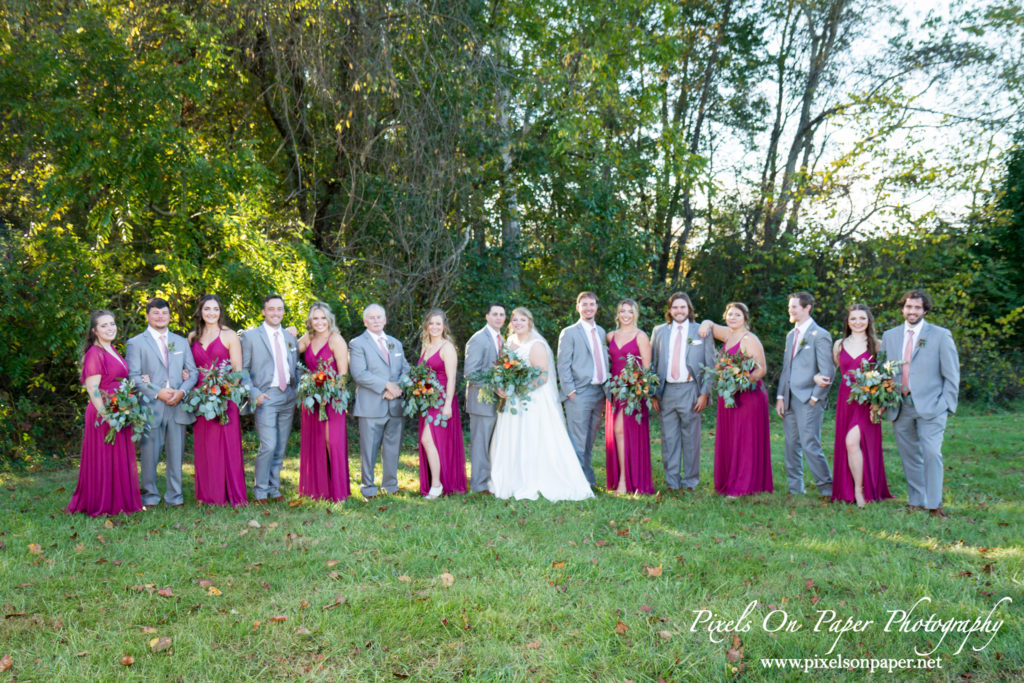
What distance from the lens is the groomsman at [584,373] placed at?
8789 millimetres

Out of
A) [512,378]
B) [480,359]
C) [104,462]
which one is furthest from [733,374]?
[104,462]

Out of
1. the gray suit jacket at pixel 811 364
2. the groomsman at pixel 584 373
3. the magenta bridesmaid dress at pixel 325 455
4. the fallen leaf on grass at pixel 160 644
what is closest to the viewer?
the fallen leaf on grass at pixel 160 644

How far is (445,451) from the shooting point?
8672 millimetres

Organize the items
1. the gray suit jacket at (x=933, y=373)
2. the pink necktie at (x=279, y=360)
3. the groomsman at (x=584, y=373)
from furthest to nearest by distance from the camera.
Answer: the groomsman at (x=584, y=373), the pink necktie at (x=279, y=360), the gray suit jacket at (x=933, y=373)

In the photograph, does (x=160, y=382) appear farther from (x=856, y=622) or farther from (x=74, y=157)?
(x=856, y=622)

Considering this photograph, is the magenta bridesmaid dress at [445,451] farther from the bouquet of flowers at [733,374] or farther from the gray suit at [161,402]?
the bouquet of flowers at [733,374]

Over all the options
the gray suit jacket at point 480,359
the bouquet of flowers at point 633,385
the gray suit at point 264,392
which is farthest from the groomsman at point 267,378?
the bouquet of flowers at point 633,385

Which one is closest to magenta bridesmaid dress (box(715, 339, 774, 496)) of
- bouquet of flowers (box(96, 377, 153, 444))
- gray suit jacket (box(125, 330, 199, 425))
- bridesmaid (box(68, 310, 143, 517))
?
gray suit jacket (box(125, 330, 199, 425))

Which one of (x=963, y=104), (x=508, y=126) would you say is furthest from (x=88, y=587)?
(x=963, y=104)

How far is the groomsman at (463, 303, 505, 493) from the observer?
28.6 ft

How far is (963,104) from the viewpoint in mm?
20703

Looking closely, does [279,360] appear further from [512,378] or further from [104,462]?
[512,378]

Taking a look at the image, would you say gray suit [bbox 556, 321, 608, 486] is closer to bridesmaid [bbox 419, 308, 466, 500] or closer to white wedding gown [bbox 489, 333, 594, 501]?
white wedding gown [bbox 489, 333, 594, 501]

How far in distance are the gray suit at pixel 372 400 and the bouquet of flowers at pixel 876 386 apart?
4.87m
